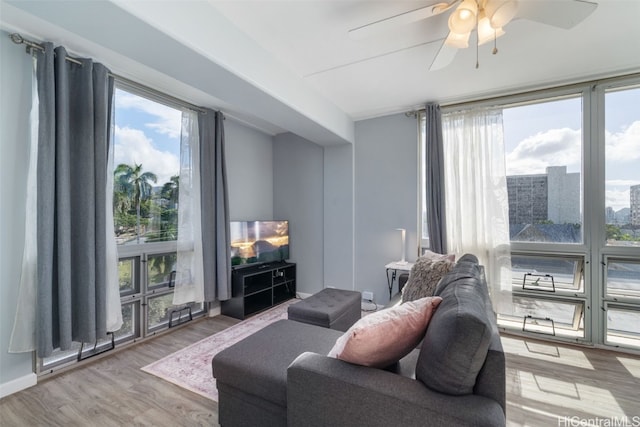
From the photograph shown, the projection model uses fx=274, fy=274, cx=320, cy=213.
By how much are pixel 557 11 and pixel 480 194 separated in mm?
1957

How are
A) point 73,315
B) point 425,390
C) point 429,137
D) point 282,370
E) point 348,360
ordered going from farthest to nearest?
1. point 429,137
2. point 73,315
3. point 282,370
4. point 348,360
5. point 425,390

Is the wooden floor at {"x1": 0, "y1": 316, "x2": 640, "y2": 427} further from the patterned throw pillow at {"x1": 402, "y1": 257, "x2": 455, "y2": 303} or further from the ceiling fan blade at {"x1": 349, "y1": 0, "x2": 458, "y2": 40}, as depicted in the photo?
the ceiling fan blade at {"x1": 349, "y1": 0, "x2": 458, "y2": 40}

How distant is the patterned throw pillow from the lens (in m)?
2.22

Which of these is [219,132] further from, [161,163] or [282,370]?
[282,370]

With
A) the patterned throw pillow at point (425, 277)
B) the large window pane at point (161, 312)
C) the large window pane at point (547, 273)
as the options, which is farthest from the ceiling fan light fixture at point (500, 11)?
the large window pane at point (161, 312)

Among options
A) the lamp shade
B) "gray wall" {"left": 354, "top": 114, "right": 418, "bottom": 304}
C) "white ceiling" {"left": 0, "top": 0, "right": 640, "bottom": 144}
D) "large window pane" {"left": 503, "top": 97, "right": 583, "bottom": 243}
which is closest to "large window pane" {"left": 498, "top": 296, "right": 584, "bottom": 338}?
"large window pane" {"left": 503, "top": 97, "right": 583, "bottom": 243}

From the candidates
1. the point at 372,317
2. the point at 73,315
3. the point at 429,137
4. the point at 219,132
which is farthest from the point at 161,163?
the point at 429,137

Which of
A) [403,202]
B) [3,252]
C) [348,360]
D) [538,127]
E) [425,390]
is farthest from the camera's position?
[403,202]

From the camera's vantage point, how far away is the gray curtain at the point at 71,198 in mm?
1988

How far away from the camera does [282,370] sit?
1.43 metres

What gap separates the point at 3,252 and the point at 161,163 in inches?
57.0

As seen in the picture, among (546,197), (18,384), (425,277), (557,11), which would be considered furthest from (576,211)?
(18,384)

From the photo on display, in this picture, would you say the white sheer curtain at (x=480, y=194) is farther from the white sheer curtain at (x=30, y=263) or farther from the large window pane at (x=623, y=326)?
the white sheer curtain at (x=30, y=263)

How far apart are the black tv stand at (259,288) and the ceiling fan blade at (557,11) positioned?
339 cm
